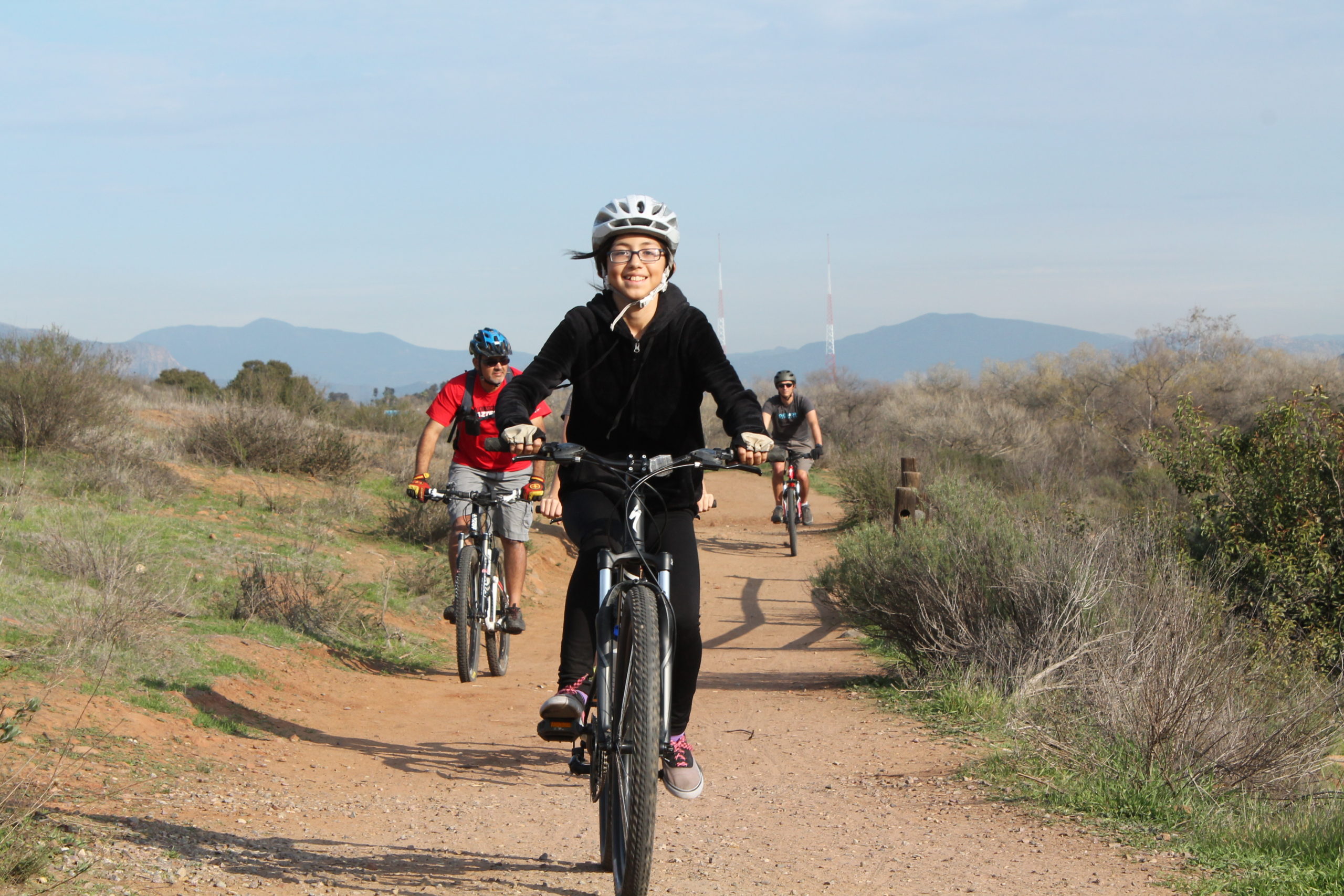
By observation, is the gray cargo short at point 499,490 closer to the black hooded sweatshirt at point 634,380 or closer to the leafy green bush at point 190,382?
the black hooded sweatshirt at point 634,380

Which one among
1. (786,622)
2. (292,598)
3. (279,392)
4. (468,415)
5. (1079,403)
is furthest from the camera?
(1079,403)

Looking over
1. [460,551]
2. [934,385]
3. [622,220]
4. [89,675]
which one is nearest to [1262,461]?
[460,551]

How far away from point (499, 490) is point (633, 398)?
3.69m

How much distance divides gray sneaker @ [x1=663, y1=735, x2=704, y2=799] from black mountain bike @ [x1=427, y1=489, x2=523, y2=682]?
12.2 ft

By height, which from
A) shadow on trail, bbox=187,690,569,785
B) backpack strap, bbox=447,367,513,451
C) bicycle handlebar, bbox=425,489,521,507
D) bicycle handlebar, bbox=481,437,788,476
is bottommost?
shadow on trail, bbox=187,690,569,785

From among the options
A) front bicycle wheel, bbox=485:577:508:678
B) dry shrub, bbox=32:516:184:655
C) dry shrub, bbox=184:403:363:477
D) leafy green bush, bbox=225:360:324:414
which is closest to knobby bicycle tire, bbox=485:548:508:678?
front bicycle wheel, bbox=485:577:508:678

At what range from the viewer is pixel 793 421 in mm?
14055

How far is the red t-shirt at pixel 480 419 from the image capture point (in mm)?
7398

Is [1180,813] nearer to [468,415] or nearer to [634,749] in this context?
[634,749]

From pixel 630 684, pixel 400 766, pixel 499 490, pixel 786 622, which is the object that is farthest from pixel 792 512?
pixel 630 684

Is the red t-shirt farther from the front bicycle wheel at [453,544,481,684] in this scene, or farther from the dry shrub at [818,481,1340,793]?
the dry shrub at [818,481,1340,793]

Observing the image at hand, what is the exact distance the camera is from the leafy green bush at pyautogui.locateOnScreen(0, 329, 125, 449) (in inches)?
516

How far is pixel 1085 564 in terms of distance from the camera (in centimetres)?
681

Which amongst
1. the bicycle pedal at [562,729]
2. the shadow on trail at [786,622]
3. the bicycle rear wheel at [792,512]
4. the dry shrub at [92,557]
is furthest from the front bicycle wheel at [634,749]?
the bicycle rear wheel at [792,512]
